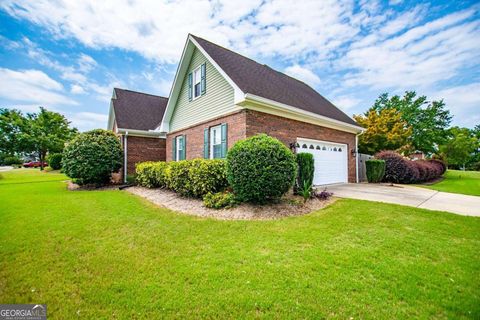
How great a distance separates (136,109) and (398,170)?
58.7 feet

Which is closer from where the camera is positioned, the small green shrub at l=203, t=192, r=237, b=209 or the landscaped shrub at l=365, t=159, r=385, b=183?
the small green shrub at l=203, t=192, r=237, b=209

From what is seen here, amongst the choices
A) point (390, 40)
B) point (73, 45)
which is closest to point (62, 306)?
point (390, 40)

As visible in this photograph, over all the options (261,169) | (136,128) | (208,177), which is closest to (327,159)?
(261,169)

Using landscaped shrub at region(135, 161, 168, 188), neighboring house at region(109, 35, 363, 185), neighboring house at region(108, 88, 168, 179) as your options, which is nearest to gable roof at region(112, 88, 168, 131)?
neighboring house at region(108, 88, 168, 179)

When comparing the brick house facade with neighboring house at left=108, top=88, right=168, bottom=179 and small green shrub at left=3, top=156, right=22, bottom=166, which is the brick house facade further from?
small green shrub at left=3, top=156, right=22, bottom=166

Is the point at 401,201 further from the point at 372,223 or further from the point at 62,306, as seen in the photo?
the point at 62,306

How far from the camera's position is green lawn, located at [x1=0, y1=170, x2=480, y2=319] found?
2.33 meters

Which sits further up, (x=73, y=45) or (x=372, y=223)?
(x=73, y=45)

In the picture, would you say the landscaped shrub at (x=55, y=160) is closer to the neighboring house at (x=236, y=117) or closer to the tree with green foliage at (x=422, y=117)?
the neighboring house at (x=236, y=117)

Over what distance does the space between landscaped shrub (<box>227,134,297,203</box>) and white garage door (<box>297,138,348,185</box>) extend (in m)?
3.75

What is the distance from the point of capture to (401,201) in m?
7.04

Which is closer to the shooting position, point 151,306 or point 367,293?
point 151,306

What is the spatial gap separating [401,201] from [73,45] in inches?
748

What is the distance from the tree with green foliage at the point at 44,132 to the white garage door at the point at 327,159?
33.4 m
